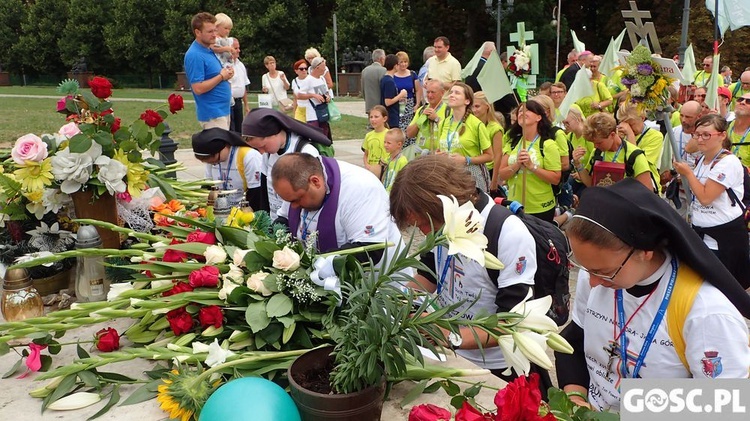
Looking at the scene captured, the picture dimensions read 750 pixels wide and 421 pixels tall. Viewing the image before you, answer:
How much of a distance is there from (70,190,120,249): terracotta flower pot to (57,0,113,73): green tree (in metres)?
35.4

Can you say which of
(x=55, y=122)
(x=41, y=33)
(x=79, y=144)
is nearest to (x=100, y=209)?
(x=79, y=144)

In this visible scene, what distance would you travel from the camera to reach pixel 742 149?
216 inches

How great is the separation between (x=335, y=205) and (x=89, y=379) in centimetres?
130

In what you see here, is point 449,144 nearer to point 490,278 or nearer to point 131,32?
point 490,278

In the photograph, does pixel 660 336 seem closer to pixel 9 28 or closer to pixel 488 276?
pixel 488 276

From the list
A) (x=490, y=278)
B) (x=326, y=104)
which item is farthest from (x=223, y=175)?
(x=326, y=104)

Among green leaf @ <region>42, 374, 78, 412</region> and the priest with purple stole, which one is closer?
green leaf @ <region>42, 374, 78, 412</region>

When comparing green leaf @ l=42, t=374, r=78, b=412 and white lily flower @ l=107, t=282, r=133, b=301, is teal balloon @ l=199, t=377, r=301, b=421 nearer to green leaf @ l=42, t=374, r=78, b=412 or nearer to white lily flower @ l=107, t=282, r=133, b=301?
green leaf @ l=42, t=374, r=78, b=412

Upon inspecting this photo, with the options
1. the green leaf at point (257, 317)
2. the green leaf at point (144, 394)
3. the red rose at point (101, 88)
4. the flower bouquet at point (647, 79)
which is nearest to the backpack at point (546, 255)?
the green leaf at point (257, 317)

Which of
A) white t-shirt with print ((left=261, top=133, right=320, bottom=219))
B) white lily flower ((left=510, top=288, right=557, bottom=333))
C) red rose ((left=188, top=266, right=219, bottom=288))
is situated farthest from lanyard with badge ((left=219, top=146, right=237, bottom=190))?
white lily flower ((left=510, top=288, right=557, bottom=333))

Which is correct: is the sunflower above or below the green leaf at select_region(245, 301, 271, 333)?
below

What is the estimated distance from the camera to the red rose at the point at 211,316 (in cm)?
192

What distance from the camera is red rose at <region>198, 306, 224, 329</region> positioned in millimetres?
1925

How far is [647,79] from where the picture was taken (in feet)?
15.4
